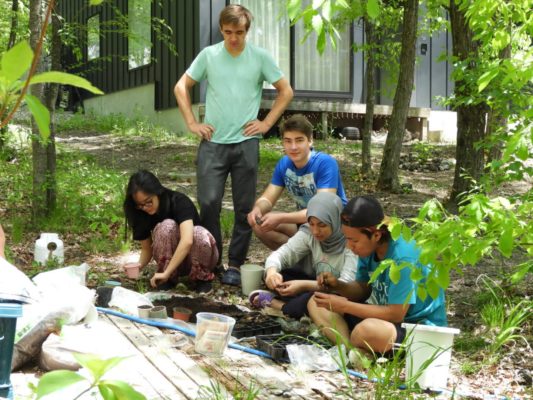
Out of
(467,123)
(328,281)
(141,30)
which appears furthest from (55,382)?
(141,30)

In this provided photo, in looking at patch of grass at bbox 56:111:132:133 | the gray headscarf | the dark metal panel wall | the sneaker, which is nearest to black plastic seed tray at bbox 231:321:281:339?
the gray headscarf

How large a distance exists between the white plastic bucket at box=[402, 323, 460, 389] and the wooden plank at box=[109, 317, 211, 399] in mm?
833

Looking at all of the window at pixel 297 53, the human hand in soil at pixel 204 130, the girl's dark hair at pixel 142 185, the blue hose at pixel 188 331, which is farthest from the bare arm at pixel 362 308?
the window at pixel 297 53

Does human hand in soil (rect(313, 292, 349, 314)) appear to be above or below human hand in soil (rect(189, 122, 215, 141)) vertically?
below

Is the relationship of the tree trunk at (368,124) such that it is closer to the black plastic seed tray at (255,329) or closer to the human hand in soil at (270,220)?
the human hand in soil at (270,220)

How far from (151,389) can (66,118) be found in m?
12.2

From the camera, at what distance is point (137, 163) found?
9492 millimetres

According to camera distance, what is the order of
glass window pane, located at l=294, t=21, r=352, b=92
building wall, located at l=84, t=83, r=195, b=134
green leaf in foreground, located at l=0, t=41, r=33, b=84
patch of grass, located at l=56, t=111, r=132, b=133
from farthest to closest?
patch of grass, located at l=56, t=111, r=132, b=133
building wall, located at l=84, t=83, r=195, b=134
glass window pane, located at l=294, t=21, r=352, b=92
green leaf in foreground, located at l=0, t=41, r=33, b=84

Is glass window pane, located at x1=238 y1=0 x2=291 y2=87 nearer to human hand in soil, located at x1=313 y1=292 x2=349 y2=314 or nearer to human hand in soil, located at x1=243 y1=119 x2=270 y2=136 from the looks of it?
human hand in soil, located at x1=243 y1=119 x2=270 y2=136

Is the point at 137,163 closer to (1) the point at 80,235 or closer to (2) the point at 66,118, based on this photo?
(1) the point at 80,235

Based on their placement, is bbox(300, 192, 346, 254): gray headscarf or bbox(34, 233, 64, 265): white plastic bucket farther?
bbox(34, 233, 64, 265): white plastic bucket

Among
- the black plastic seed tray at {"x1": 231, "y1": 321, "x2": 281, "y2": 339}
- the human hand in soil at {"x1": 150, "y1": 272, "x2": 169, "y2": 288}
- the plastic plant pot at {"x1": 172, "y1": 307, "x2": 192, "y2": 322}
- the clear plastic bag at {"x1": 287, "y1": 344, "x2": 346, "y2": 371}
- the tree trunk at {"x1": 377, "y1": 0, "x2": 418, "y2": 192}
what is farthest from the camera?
the tree trunk at {"x1": 377, "y1": 0, "x2": 418, "y2": 192}

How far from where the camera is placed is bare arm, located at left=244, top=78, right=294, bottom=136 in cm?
489

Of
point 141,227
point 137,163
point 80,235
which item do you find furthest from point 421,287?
point 137,163
